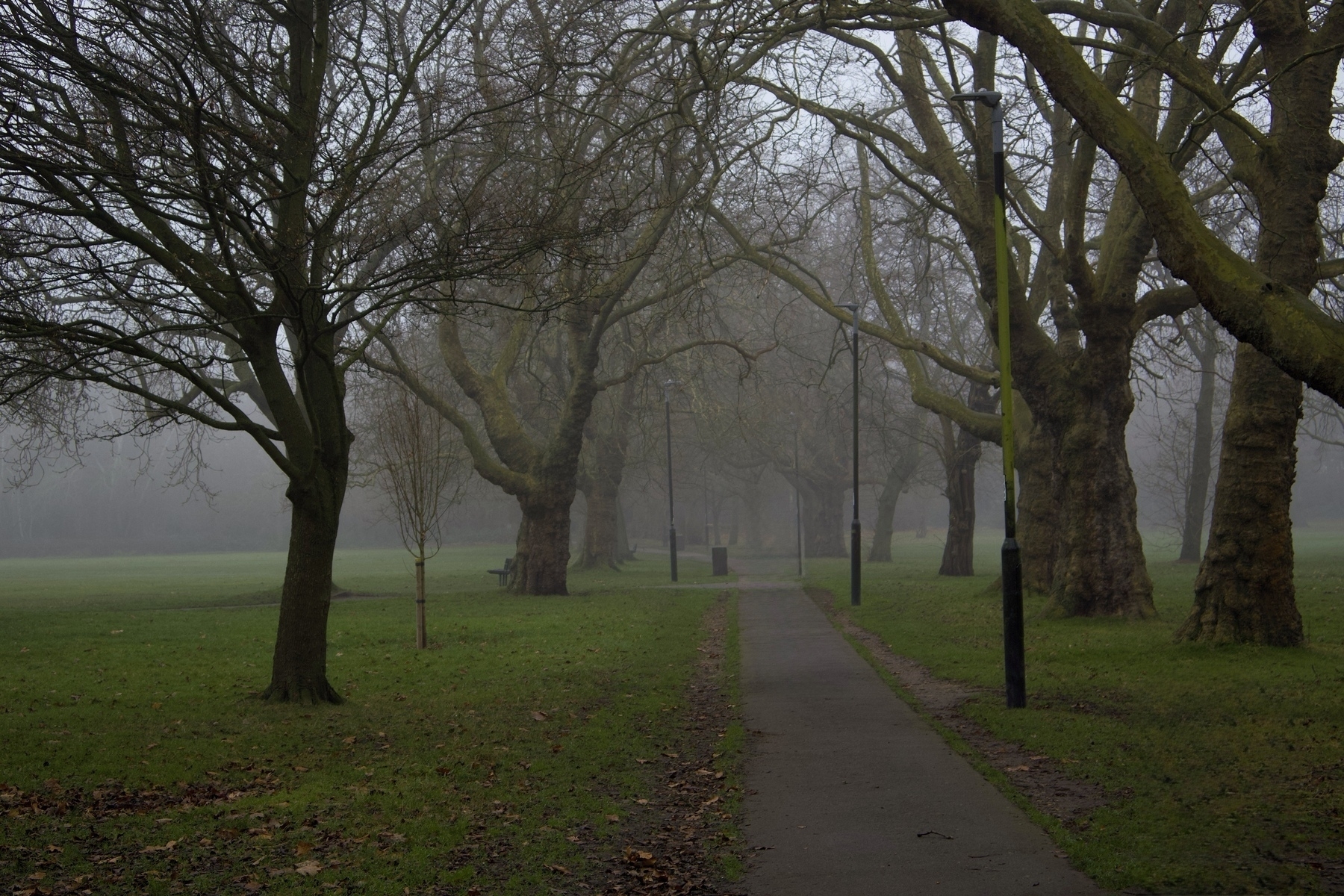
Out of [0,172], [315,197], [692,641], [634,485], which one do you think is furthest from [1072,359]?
[634,485]

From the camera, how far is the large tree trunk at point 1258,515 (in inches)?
472

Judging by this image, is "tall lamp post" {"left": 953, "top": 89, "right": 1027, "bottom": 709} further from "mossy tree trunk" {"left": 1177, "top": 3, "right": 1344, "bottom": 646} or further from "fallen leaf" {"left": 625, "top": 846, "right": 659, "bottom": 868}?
"fallen leaf" {"left": 625, "top": 846, "right": 659, "bottom": 868}

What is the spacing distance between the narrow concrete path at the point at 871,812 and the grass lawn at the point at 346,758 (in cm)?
37

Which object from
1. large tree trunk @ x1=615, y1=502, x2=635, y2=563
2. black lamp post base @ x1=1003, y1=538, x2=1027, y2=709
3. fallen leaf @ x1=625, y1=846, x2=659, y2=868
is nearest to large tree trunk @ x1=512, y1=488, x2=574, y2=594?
black lamp post base @ x1=1003, y1=538, x2=1027, y2=709

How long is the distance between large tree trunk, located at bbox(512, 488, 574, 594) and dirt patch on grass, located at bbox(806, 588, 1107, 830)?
45.9 ft

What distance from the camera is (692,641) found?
705 inches

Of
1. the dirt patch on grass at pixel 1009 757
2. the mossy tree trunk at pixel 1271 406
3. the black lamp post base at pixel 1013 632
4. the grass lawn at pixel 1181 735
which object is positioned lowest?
the dirt patch on grass at pixel 1009 757

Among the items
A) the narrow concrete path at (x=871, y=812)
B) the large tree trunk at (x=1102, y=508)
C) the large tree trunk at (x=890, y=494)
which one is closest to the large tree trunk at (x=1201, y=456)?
the large tree trunk at (x=890, y=494)

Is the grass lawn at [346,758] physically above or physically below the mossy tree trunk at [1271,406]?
below

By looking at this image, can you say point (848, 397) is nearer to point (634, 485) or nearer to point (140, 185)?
point (634, 485)

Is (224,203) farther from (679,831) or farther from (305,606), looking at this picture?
(679,831)

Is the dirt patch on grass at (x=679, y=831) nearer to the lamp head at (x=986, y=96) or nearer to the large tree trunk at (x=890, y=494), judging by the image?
the lamp head at (x=986, y=96)

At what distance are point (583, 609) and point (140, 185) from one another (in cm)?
1492

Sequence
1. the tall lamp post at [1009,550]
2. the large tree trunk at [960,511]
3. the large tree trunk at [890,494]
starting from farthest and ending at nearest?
the large tree trunk at [890,494]
the large tree trunk at [960,511]
the tall lamp post at [1009,550]
